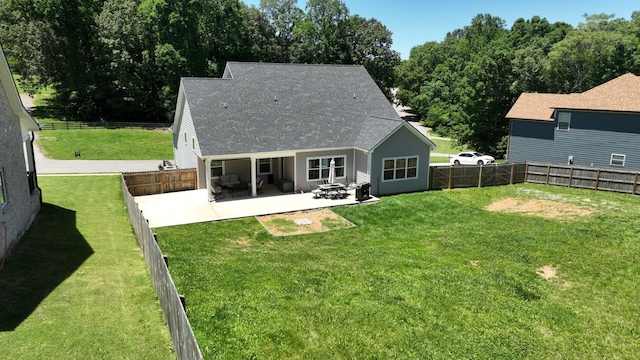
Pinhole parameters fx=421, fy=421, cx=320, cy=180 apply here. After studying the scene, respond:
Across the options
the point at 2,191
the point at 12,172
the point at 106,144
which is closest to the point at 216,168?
the point at 12,172

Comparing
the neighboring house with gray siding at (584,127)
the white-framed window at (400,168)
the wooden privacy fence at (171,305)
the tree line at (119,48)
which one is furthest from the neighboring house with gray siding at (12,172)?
the tree line at (119,48)

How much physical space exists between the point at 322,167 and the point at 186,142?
28.7 ft

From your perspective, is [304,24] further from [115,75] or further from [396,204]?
[396,204]

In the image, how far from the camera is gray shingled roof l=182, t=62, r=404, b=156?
76.0 feet

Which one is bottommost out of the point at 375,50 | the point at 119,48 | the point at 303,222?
the point at 303,222

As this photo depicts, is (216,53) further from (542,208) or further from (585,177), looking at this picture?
(542,208)

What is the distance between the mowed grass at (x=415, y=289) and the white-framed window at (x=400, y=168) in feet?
17.9

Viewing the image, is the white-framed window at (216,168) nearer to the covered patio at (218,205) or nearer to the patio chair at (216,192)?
the covered patio at (218,205)

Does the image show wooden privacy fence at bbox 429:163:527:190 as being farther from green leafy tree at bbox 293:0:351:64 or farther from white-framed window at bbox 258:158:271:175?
green leafy tree at bbox 293:0:351:64

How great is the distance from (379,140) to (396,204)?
148 inches

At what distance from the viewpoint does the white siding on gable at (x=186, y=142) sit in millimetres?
24328

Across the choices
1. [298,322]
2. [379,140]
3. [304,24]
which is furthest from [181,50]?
[298,322]

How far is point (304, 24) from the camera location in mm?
64250

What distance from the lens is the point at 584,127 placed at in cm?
2911
